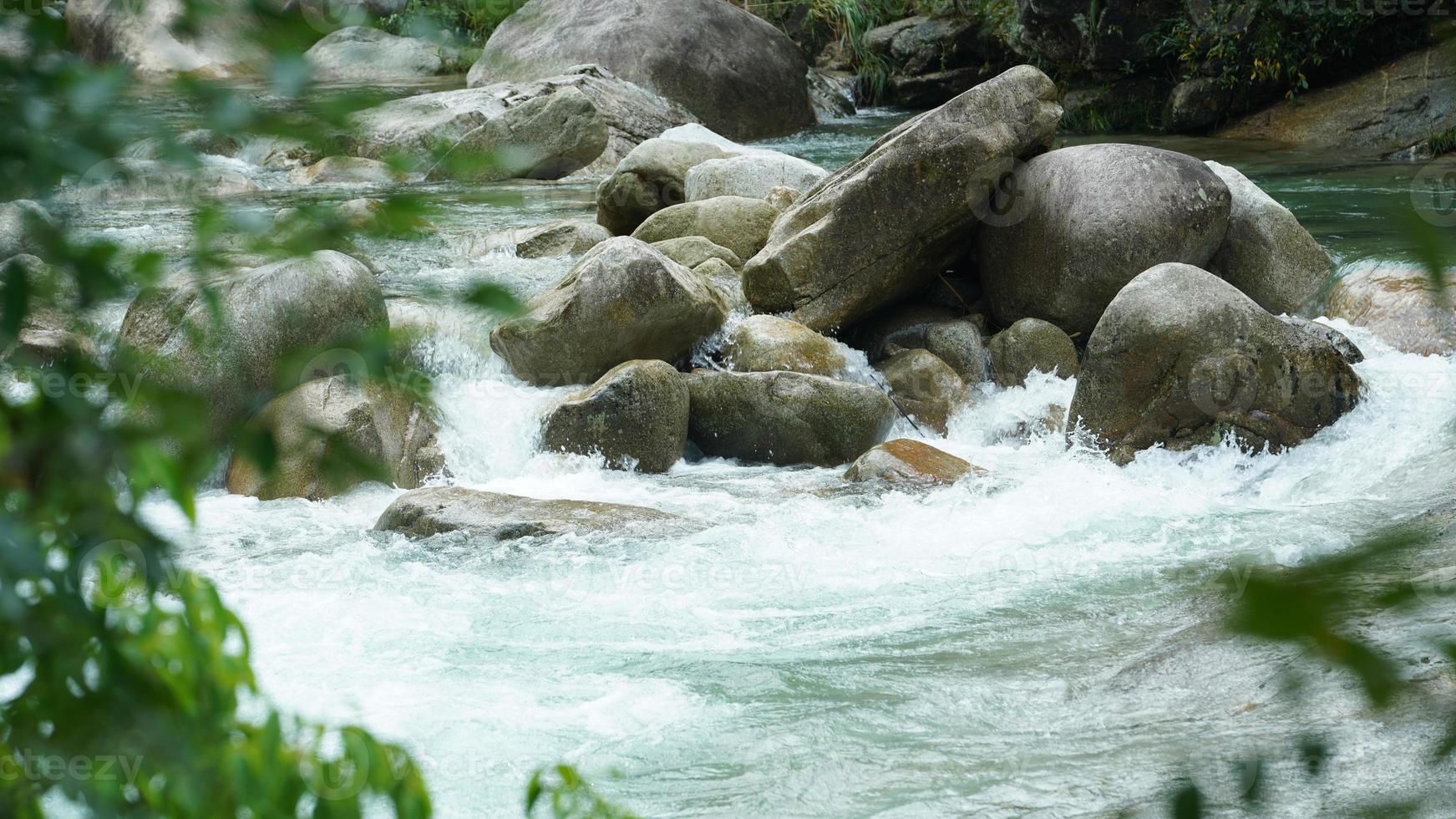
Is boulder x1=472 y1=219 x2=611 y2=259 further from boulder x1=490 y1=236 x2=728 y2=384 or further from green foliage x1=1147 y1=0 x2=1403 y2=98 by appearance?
green foliage x1=1147 y1=0 x2=1403 y2=98

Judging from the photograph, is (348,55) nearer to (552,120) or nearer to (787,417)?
(787,417)

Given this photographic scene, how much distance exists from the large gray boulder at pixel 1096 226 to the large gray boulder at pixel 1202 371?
3.49 ft

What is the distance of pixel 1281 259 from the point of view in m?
8.42

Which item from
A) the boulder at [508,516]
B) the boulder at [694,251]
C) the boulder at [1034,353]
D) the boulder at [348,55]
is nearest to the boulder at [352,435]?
the boulder at [508,516]

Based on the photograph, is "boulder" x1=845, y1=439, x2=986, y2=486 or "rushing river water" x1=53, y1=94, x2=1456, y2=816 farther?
"boulder" x1=845, y1=439, x2=986, y2=486

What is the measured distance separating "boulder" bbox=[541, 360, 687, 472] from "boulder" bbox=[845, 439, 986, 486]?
1.05 meters

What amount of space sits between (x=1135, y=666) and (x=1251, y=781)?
290cm

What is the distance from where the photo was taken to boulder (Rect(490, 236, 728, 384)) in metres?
7.49

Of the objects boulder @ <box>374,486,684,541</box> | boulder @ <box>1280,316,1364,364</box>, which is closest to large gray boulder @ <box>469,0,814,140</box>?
boulder @ <box>1280,316,1364,364</box>

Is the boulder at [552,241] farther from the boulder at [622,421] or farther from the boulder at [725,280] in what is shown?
the boulder at [622,421]

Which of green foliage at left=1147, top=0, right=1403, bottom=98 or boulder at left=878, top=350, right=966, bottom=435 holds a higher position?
green foliage at left=1147, top=0, right=1403, bottom=98

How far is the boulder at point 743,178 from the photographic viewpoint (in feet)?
33.7

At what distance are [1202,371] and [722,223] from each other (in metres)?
3.97

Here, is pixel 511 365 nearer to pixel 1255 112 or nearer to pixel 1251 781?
pixel 1251 781
